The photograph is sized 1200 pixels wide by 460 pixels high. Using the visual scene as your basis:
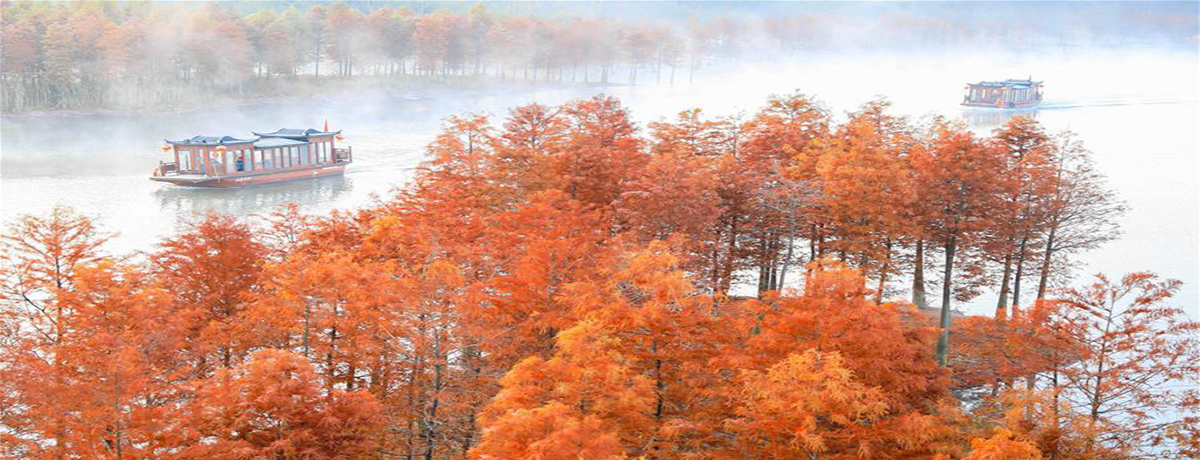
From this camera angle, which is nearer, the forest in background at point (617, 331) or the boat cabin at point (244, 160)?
the forest in background at point (617, 331)

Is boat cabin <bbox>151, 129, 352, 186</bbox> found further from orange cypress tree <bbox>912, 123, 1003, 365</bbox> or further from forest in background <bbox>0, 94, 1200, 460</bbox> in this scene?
orange cypress tree <bbox>912, 123, 1003, 365</bbox>

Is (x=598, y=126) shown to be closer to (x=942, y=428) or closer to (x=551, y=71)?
(x=942, y=428)

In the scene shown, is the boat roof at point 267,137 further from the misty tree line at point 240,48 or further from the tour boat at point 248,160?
the misty tree line at point 240,48

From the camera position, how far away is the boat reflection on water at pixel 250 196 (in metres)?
56.6

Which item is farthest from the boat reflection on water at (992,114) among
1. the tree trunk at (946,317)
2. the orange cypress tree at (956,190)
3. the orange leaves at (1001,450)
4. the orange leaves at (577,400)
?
the orange leaves at (1001,450)

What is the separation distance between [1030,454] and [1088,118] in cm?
9640

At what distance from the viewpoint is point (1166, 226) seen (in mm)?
52312

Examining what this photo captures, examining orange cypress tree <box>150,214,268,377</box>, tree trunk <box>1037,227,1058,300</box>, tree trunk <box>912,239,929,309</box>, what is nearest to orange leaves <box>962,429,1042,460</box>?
tree trunk <box>912,239,929,309</box>

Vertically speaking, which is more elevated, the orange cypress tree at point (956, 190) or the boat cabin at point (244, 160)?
the orange cypress tree at point (956, 190)

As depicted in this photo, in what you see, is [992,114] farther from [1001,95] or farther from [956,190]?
[956,190]

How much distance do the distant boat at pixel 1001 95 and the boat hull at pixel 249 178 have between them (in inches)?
2669

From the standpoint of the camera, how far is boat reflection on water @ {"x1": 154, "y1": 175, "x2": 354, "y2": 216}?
5659cm

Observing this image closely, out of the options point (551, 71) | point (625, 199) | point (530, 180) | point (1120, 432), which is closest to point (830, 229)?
point (625, 199)

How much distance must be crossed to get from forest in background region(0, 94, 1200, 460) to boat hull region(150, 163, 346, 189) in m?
25.5
